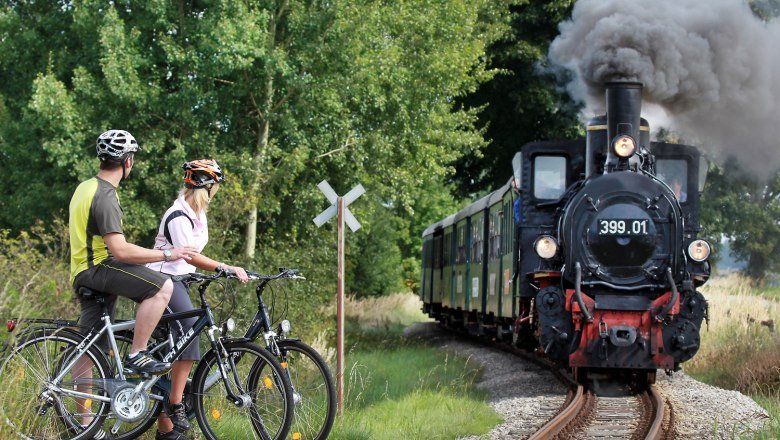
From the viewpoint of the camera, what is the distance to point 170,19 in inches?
813

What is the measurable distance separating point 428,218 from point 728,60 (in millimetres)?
38440

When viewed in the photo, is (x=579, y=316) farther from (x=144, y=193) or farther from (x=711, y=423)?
(x=144, y=193)

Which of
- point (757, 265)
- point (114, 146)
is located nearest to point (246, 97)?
point (114, 146)

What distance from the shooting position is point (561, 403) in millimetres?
11266

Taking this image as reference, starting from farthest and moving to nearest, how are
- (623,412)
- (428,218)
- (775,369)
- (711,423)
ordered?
(428,218), (775,369), (623,412), (711,423)

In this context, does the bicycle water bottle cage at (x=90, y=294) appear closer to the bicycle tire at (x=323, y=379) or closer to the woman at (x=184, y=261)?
the woman at (x=184, y=261)

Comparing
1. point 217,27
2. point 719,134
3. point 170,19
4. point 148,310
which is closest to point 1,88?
point 170,19

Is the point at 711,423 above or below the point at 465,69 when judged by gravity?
below

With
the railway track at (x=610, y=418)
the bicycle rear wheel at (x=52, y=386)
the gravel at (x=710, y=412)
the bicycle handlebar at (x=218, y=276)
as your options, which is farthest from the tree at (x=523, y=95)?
the bicycle rear wheel at (x=52, y=386)

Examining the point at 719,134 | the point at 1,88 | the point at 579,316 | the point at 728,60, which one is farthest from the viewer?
the point at 1,88

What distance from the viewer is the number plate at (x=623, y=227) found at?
11.3 m

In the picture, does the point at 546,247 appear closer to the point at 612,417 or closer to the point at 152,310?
the point at 612,417

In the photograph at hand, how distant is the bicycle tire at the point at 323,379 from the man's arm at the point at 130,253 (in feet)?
2.68

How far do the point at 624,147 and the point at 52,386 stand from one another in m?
7.09
